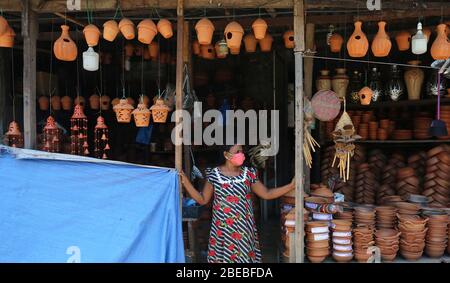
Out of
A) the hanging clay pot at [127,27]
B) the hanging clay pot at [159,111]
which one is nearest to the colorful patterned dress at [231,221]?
the hanging clay pot at [159,111]

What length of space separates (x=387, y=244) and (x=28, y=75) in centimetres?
328

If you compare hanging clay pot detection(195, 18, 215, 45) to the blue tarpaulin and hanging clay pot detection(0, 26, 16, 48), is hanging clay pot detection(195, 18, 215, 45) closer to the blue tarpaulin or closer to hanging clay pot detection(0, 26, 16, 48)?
the blue tarpaulin

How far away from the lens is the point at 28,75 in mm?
3447

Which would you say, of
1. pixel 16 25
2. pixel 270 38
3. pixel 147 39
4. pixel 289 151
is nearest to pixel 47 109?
pixel 16 25

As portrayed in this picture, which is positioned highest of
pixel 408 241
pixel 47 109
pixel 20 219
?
pixel 47 109

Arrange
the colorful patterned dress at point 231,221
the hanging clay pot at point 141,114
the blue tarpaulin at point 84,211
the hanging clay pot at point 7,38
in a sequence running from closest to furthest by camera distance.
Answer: the blue tarpaulin at point 84,211
the colorful patterned dress at point 231,221
the hanging clay pot at point 7,38
the hanging clay pot at point 141,114

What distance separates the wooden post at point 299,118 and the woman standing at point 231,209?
24 centimetres

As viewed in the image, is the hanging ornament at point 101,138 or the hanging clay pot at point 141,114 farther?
the hanging ornament at point 101,138

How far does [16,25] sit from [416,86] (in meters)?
4.63

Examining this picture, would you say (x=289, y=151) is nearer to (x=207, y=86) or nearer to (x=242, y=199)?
(x=207, y=86)

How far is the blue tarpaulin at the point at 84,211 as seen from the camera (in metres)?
3.01

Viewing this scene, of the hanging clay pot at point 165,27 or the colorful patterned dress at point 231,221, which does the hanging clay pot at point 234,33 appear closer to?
the hanging clay pot at point 165,27

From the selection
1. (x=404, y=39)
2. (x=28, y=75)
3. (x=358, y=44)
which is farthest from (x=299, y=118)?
(x=28, y=75)
